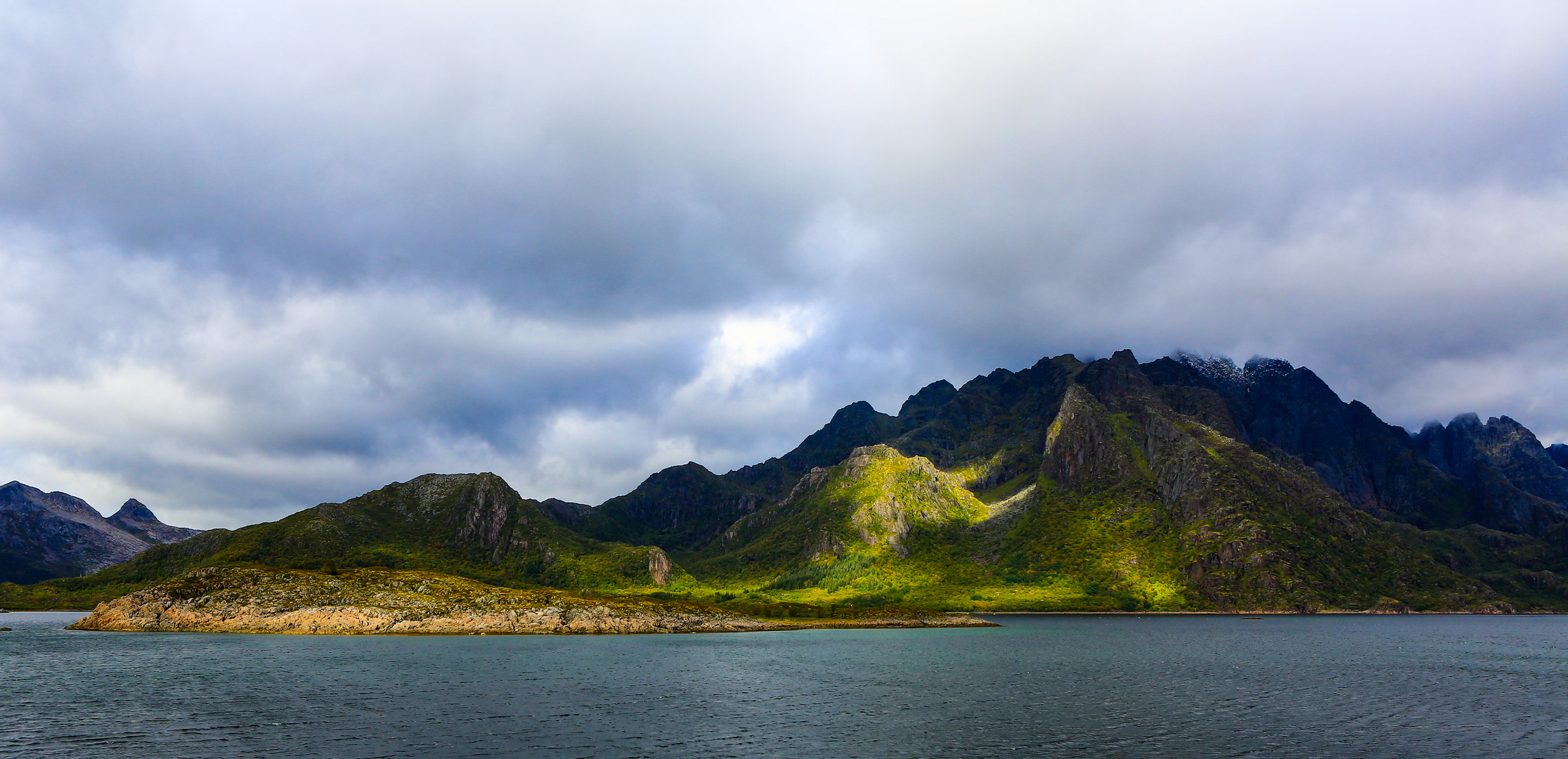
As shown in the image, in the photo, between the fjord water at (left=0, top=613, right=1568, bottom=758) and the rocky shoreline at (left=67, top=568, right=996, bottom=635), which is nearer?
the fjord water at (left=0, top=613, right=1568, bottom=758)

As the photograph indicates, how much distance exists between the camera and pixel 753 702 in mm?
70062

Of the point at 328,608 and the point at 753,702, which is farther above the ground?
the point at 328,608

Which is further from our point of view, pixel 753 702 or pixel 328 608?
pixel 328 608

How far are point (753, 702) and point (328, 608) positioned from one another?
134 m

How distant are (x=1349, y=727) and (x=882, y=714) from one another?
3814cm

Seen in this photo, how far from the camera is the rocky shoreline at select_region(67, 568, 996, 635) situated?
156 meters

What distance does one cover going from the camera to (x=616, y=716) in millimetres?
60406

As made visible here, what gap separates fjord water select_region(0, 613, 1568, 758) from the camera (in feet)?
162

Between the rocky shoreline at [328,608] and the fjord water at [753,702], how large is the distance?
2689cm

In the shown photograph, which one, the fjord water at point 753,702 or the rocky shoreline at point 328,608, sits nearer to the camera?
the fjord water at point 753,702

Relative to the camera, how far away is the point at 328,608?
15775cm

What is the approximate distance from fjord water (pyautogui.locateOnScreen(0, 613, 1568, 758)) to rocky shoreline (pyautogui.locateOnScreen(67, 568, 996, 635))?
88.2 feet

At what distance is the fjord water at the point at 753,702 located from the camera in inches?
1941

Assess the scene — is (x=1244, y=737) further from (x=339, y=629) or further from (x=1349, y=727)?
(x=339, y=629)
